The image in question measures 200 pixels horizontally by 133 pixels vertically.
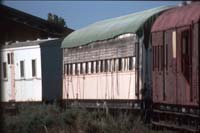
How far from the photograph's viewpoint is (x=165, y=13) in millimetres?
14961

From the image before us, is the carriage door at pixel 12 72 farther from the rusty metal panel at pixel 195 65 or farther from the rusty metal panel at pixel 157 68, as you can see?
the rusty metal panel at pixel 195 65

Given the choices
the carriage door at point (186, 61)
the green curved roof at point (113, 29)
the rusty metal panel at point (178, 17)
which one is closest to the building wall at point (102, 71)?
the green curved roof at point (113, 29)

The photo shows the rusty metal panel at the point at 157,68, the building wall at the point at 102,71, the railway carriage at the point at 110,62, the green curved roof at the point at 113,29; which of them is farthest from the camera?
the building wall at the point at 102,71

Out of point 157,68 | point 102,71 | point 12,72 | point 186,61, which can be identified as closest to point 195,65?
point 186,61

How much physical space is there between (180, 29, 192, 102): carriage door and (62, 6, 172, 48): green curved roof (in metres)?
2.88

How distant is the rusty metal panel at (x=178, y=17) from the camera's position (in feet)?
41.8

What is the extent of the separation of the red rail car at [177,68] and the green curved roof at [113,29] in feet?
3.33

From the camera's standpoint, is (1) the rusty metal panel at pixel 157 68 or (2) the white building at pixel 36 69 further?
(2) the white building at pixel 36 69

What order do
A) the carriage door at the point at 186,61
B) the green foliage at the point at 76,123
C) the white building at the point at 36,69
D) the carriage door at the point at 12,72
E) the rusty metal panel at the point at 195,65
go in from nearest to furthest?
1. the rusty metal panel at the point at 195,65
2. the carriage door at the point at 186,61
3. the green foliage at the point at 76,123
4. the white building at the point at 36,69
5. the carriage door at the point at 12,72

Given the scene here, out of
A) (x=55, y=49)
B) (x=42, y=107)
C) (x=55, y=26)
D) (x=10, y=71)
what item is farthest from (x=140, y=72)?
(x=55, y=26)

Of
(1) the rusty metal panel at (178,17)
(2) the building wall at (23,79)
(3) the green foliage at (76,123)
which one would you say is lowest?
(3) the green foliage at (76,123)

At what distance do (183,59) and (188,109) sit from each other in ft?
4.24

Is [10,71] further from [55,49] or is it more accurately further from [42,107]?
[42,107]

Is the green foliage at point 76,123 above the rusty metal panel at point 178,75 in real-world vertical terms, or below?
below
